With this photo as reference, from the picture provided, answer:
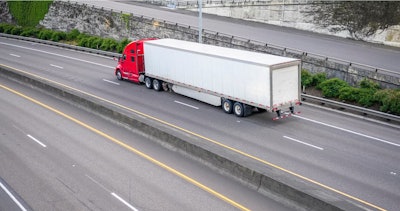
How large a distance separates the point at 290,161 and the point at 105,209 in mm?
8353

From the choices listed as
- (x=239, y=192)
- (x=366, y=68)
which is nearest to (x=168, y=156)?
(x=239, y=192)

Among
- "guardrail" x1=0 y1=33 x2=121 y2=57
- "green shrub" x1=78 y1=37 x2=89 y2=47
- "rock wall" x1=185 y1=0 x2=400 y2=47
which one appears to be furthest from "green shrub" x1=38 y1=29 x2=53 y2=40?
"rock wall" x1=185 y1=0 x2=400 y2=47

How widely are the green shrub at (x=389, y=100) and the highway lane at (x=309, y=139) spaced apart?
2.25 m

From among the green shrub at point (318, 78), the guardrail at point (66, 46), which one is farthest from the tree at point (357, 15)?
the guardrail at point (66, 46)

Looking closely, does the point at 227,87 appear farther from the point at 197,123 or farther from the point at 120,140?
the point at 120,140

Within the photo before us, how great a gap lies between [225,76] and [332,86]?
8769 mm

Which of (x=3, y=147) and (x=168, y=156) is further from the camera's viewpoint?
(x=3, y=147)

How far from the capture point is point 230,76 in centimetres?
2577

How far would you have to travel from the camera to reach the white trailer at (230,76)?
79.3 ft

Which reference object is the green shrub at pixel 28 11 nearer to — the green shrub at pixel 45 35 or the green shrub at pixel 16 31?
the green shrub at pixel 16 31

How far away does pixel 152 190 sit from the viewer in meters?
15.8

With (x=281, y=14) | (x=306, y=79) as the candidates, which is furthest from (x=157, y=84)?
(x=281, y=14)

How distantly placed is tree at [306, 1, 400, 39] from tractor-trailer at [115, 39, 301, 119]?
66.1 ft

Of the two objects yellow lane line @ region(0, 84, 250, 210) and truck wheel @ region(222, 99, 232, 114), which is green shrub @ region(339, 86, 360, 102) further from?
yellow lane line @ region(0, 84, 250, 210)
